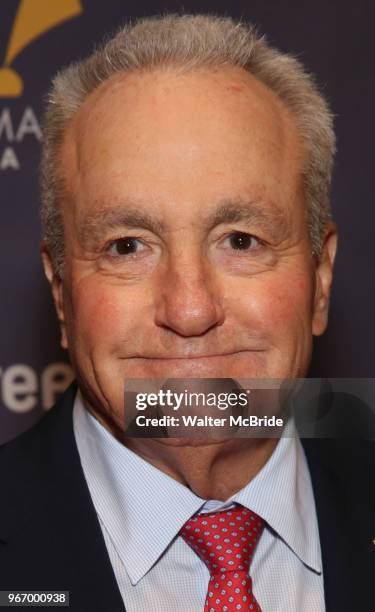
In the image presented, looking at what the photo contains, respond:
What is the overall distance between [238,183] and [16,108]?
0.96m

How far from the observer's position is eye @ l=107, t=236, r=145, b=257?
1297 mm

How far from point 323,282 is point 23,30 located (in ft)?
3.30

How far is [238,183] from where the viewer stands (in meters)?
1.27

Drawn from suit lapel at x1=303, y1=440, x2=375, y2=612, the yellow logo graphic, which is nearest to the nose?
suit lapel at x1=303, y1=440, x2=375, y2=612

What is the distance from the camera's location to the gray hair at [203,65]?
1.39 m

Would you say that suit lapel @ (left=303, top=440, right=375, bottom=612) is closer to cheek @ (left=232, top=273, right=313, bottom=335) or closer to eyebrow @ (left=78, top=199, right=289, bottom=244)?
cheek @ (left=232, top=273, right=313, bottom=335)

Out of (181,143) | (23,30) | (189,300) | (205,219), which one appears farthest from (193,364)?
(23,30)

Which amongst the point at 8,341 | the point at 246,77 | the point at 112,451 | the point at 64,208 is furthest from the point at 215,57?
the point at 8,341

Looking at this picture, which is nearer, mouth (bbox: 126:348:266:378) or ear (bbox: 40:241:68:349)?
mouth (bbox: 126:348:266:378)

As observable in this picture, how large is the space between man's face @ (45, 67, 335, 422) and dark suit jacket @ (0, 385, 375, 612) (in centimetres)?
13

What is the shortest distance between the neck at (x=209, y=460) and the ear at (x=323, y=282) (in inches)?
9.0

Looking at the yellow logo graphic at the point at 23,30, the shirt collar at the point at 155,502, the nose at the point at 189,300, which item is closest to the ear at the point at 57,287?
the shirt collar at the point at 155,502

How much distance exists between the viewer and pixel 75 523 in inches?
51.0

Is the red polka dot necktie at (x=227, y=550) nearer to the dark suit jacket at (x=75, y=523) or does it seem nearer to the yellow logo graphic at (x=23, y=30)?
the dark suit jacket at (x=75, y=523)
